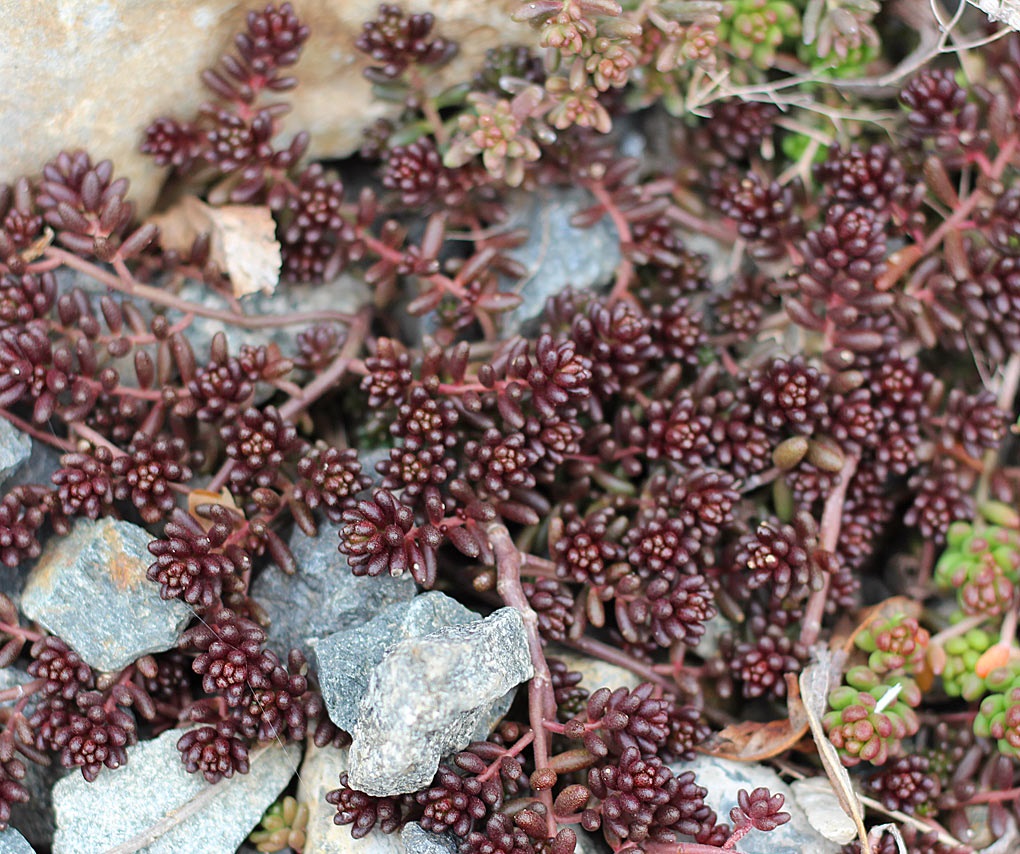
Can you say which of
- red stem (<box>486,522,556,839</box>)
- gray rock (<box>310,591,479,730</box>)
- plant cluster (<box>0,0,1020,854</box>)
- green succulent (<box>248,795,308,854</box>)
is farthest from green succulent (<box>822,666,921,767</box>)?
green succulent (<box>248,795,308,854</box>)

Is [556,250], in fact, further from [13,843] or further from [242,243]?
[13,843]

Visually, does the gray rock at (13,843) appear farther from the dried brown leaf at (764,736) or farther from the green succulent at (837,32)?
the green succulent at (837,32)

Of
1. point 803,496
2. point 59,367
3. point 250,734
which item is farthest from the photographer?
point 803,496

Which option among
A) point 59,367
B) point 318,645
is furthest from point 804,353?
point 59,367

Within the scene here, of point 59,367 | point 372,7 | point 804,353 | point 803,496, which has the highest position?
point 372,7

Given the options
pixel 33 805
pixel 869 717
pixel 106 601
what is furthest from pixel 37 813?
pixel 869 717

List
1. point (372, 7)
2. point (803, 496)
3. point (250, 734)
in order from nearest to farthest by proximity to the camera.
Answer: point (250, 734) < point (803, 496) < point (372, 7)

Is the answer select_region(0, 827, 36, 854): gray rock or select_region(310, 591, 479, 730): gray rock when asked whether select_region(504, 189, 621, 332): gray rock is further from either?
select_region(0, 827, 36, 854): gray rock

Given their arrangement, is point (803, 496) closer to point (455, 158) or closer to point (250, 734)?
point (455, 158)
